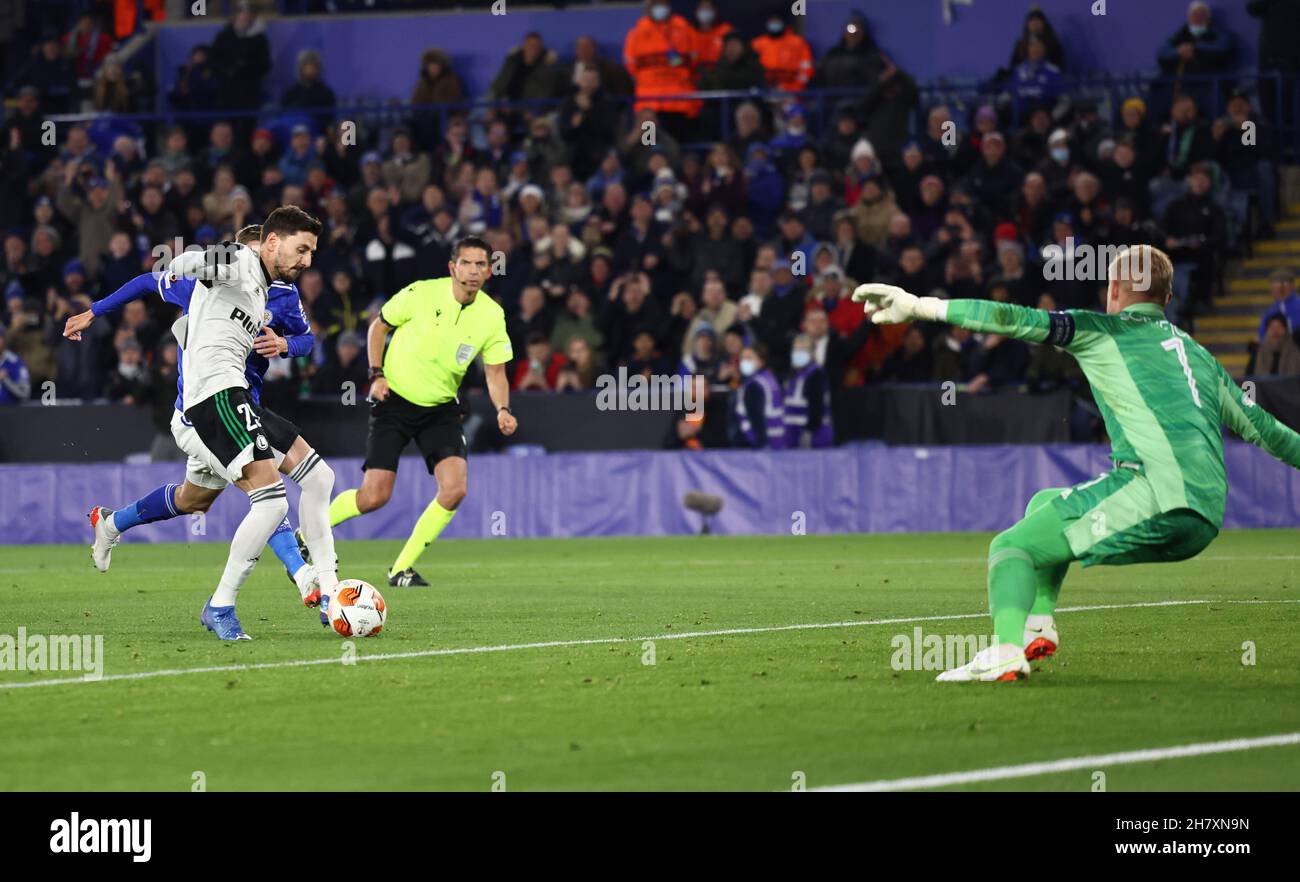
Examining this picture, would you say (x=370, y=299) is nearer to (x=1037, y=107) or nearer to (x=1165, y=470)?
(x=1037, y=107)

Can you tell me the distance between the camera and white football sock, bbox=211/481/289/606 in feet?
36.4

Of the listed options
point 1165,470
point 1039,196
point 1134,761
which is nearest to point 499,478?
point 1039,196

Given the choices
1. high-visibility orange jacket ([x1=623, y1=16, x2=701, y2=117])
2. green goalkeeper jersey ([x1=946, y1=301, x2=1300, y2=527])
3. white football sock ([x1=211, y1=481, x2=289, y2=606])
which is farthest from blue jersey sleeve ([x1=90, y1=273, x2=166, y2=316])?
high-visibility orange jacket ([x1=623, y1=16, x2=701, y2=117])

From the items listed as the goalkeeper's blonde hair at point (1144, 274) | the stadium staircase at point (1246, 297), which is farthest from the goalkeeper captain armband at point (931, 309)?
the stadium staircase at point (1246, 297)

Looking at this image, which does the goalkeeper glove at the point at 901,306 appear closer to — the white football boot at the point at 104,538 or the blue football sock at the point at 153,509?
the blue football sock at the point at 153,509

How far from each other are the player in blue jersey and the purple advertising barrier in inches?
361

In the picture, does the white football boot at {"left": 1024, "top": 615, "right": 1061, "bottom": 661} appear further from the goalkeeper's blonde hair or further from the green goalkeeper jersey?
the goalkeeper's blonde hair

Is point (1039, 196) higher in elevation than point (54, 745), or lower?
higher

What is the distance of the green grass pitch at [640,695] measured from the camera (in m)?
6.79

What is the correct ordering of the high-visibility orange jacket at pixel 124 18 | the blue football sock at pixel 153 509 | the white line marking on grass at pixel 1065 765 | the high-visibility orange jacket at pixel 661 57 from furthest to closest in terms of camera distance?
the high-visibility orange jacket at pixel 124 18 < the high-visibility orange jacket at pixel 661 57 < the blue football sock at pixel 153 509 < the white line marking on grass at pixel 1065 765

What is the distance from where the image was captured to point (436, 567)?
18125 mm

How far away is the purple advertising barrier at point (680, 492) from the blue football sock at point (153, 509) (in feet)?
27.2

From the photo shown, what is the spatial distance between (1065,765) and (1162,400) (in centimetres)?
253
